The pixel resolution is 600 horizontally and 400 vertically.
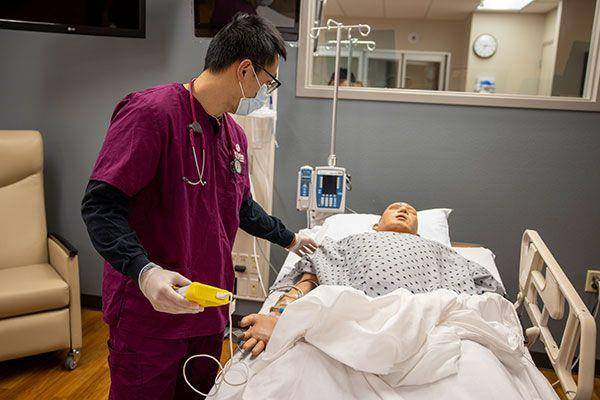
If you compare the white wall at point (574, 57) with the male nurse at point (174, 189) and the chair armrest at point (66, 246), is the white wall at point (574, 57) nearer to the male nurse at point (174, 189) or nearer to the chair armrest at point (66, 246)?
the male nurse at point (174, 189)

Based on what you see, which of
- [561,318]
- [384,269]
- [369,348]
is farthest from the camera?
[384,269]

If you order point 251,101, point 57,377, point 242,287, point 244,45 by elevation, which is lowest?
point 57,377

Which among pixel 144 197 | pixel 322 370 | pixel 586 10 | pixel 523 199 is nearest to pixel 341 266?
pixel 322 370

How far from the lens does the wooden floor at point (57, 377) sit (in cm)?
217

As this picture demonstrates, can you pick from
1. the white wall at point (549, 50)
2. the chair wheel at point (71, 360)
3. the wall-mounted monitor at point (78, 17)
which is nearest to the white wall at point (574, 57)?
the white wall at point (549, 50)

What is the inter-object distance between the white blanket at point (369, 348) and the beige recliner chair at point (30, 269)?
1.32 metres

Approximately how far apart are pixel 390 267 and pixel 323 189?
686 mm

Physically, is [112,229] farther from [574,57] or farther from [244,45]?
[574,57]

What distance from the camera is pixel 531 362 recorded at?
149 centimetres

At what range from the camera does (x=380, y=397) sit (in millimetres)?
1188

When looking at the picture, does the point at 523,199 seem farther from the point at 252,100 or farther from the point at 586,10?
the point at 252,100

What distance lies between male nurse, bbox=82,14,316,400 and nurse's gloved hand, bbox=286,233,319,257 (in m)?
0.32

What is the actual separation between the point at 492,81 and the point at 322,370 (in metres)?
2.92

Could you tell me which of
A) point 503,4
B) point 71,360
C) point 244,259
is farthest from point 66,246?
point 503,4
